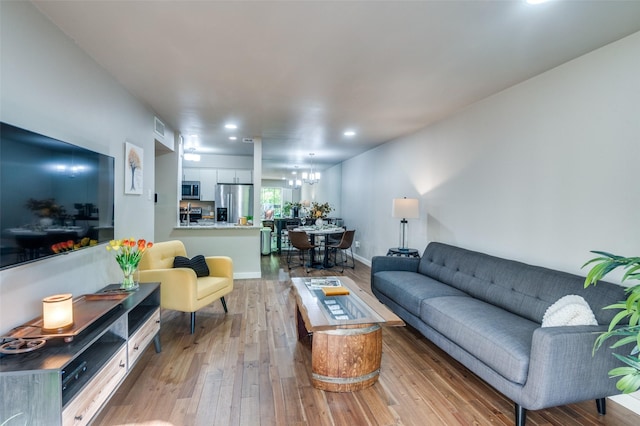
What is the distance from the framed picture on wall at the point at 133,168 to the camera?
3152 millimetres

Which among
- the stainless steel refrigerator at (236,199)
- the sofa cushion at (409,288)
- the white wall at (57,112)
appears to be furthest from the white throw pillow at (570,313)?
the stainless steel refrigerator at (236,199)

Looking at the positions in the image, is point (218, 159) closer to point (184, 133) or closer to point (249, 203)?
point (249, 203)

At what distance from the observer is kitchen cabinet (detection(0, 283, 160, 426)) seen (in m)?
1.44

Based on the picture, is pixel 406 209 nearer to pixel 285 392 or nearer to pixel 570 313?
pixel 570 313

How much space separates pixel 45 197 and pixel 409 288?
9.84 ft

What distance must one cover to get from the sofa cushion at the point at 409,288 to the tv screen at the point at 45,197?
9.05 feet

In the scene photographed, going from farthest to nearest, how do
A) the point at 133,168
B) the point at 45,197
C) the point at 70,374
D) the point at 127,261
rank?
the point at 133,168
the point at 127,261
the point at 45,197
the point at 70,374

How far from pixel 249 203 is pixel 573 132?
6.07 metres

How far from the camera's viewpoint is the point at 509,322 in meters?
2.30

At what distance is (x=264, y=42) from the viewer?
7.43 ft

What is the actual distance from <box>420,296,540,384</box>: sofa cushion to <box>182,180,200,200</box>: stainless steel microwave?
19.7 feet

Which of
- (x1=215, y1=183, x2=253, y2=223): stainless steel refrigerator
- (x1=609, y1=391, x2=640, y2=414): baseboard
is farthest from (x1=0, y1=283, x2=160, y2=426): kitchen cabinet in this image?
(x1=215, y1=183, x2=253, y2=223): stainless steel refrigerator

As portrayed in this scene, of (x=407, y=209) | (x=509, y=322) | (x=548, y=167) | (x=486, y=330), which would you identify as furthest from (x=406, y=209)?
(x=486, y=330)

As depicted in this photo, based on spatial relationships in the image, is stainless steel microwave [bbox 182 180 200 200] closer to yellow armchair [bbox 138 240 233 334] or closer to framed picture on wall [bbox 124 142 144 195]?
framed picture on wall [bbox 124 142 144 195]
